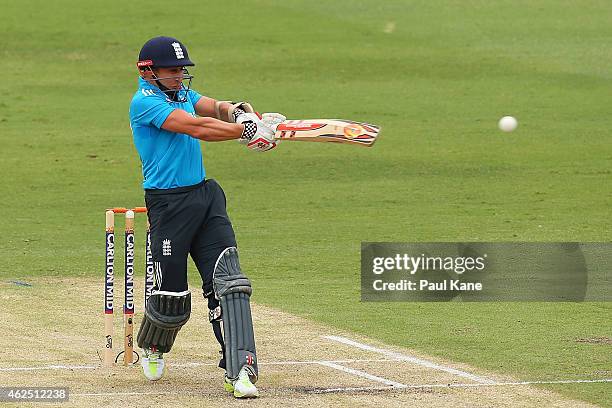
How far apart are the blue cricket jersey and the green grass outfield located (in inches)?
87.6

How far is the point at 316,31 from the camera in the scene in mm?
31984

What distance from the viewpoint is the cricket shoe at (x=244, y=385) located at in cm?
834

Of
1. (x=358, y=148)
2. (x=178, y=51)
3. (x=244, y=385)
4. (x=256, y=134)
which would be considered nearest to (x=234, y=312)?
(x=244, y=385)

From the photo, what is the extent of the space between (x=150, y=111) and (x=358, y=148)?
1368cm

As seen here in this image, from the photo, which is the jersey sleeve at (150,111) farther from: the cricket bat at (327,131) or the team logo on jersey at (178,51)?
the cricket bat at (327,131)

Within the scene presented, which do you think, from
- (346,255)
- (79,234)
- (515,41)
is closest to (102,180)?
(79,234)

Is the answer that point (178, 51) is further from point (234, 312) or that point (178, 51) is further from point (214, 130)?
point (234, 312)

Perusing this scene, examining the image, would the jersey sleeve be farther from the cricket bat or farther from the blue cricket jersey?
the cricket bat

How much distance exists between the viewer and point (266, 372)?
29.8ft

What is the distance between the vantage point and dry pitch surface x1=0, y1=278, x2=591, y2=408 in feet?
27.3

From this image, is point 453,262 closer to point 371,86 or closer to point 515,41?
point 371,86

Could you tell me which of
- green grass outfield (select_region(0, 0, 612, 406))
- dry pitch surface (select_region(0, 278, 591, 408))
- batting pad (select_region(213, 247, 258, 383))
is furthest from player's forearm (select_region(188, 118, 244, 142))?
green grass outfield (select_region(0, 0, 612, 406))

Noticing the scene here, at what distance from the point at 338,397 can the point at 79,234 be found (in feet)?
26.8

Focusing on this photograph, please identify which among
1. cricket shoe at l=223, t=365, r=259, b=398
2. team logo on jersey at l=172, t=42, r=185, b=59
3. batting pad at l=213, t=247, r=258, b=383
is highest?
team logo on jersey at l=172, t=42, r=185, b=59
